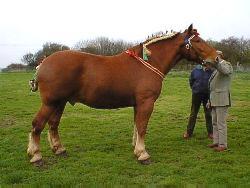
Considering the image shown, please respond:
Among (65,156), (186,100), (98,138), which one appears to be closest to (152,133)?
(98,138)

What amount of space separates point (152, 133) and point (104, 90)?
3591 millimetres

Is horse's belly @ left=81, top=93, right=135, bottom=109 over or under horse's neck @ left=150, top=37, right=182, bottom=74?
under

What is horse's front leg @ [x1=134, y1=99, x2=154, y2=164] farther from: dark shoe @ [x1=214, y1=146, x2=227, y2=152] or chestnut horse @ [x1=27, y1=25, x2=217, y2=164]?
dark shoe @ [x1=214, y1=146, x2=227, y2=152]

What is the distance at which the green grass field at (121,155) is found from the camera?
657 cm

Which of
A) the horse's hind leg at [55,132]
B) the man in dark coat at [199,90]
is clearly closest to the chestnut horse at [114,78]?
the horse's hind leg at [55,132]

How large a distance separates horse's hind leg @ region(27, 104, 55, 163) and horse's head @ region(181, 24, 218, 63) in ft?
9.49

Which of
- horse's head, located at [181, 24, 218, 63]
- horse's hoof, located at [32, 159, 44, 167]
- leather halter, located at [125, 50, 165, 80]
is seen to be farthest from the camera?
horse's head, located at [181, 24, 218, 63]

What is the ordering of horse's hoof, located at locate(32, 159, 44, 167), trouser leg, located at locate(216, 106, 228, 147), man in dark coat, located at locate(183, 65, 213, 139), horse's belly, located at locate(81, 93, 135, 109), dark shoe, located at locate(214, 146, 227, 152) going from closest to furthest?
horse's hoof, located at locate(32, 159, 44, 167) → horse's belly, located at locate(81, 93, 135, 109) → dark shoe, located at locate(214, 146, 227, 152) → trouser leg, located at locate(216, 106, 228, 147) → man in dark coat, located at locate(183, 65, 213, 139)

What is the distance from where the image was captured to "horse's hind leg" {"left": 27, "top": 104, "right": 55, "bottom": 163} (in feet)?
24.1

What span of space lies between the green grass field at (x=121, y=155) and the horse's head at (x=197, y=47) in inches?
77.6

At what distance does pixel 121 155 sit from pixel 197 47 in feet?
8.63

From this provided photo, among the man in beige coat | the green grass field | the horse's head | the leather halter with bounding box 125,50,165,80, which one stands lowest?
the green grass field

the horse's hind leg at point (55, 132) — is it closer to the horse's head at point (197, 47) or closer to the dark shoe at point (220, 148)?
the horse's head at point (197, 47)

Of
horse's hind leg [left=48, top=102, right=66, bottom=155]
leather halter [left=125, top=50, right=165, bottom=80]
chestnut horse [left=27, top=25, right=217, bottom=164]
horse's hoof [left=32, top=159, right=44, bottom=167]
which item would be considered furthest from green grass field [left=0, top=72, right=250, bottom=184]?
leather halter [left=125, top=50, right=165, bottom=80]
